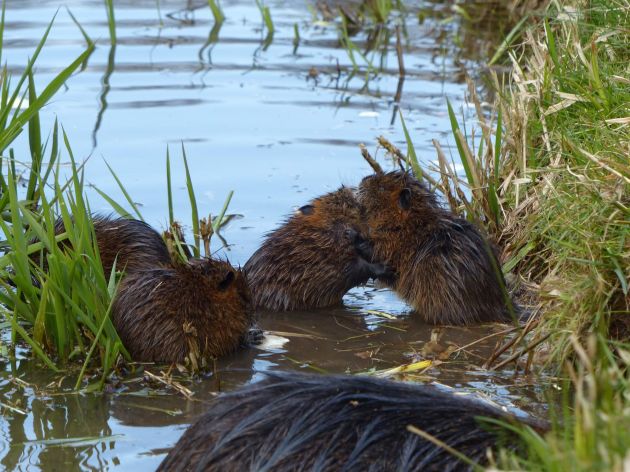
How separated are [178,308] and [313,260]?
3.65ft

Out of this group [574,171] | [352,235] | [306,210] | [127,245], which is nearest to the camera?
[574,171]

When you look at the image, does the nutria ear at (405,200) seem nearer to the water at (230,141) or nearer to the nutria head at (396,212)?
the nutria head at (396,212)

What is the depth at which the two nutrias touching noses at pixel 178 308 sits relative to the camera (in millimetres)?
4227

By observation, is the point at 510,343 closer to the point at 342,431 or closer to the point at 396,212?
the point at 396,212

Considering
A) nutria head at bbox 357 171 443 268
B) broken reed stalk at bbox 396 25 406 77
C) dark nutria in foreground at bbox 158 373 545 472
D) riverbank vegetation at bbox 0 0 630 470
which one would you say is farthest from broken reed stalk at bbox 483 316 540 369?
broken reed stalk at bbox 396 25 406 77

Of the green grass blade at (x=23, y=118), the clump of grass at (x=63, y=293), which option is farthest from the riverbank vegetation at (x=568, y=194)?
the green grass blade at (x=23, y=118)

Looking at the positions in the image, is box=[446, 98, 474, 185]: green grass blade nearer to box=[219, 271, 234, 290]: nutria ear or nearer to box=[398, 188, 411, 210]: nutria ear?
box=[398, 188, 411, 210]: nutria ear

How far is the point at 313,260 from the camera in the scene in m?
5.24

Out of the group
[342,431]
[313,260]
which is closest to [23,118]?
[313,260]

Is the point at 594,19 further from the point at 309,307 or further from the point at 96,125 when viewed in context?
the point at 96,125

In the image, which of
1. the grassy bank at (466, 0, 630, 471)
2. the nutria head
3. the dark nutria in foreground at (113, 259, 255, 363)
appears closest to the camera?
the grassy bank at (466, 0, 630, 471)

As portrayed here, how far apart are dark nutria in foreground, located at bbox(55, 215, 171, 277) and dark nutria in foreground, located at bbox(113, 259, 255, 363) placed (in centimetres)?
24

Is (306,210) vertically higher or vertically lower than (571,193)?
higher

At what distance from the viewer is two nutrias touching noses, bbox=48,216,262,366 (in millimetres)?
4227
